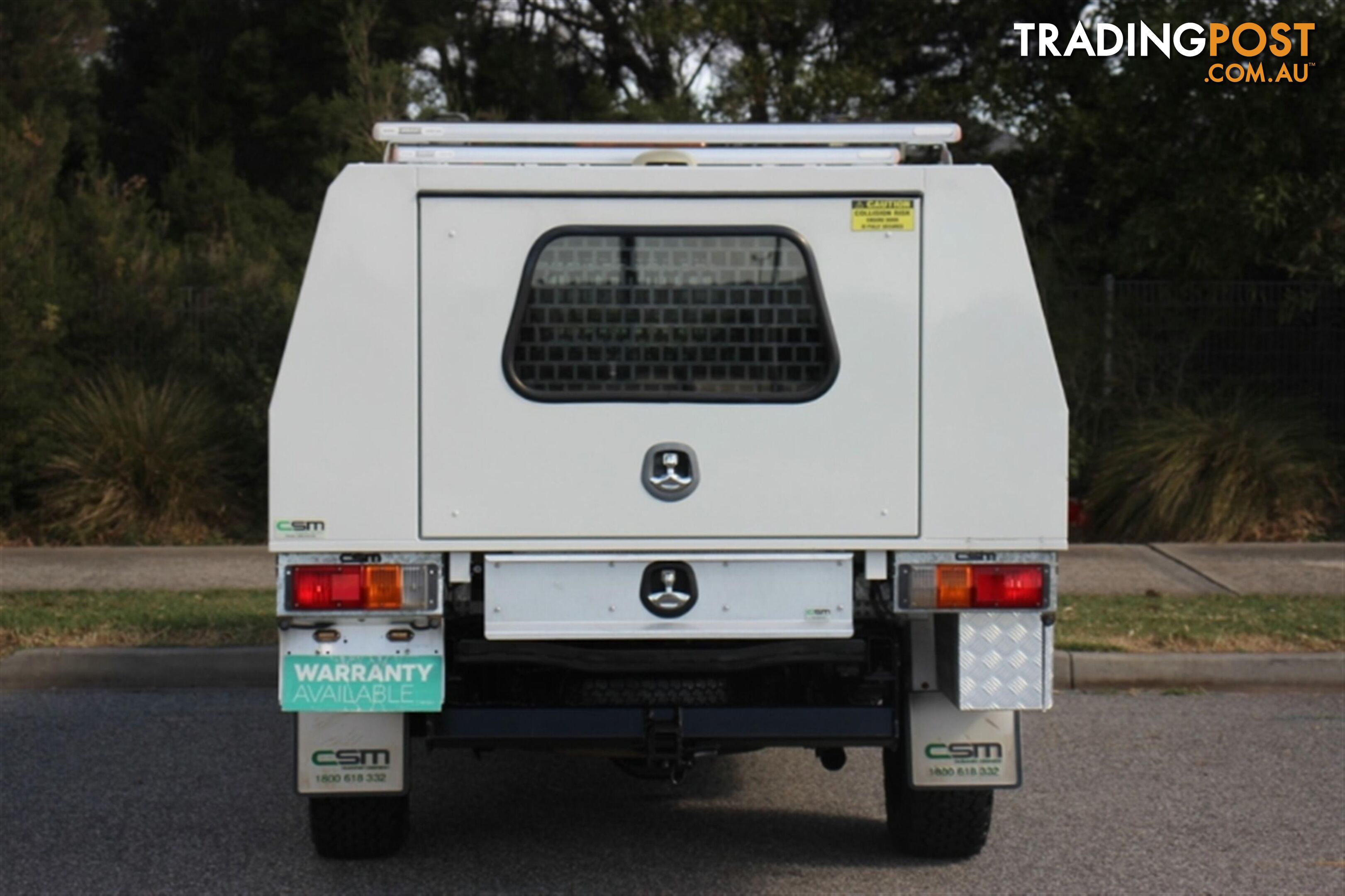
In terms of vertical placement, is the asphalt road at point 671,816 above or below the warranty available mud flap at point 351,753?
below

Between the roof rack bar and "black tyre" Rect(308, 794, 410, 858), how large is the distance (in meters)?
2.07

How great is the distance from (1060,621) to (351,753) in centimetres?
515

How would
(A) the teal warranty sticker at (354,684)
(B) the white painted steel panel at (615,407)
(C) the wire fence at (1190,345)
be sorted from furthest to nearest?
(C) the wire fence at (1190,345)
(A) the teal warranty sticker at (354,684)
(B) the white painted steel panel at (615,407)

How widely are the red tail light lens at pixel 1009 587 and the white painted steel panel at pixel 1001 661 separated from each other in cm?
4

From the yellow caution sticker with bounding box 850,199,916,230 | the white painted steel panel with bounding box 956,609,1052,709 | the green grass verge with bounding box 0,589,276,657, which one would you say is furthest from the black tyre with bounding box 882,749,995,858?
the green grass verge with bounding box 0,589,276,657

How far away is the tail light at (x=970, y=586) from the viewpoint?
462cm

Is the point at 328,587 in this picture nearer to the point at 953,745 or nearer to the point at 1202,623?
the point at 953,745

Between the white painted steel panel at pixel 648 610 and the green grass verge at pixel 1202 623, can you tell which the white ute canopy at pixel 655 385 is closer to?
the white painted steel panel at pixel 648 610

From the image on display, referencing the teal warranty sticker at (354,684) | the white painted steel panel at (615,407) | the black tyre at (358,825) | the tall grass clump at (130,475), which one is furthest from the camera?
the tall grass clump at (130,475)

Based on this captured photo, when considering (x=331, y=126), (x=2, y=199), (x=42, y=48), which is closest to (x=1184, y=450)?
(x=331, y=126)

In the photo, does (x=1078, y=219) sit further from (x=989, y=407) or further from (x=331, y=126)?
(x=989, y=407)

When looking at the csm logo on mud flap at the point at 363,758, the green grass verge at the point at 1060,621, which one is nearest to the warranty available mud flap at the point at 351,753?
the csm logo on mud flap at the point at 363,758

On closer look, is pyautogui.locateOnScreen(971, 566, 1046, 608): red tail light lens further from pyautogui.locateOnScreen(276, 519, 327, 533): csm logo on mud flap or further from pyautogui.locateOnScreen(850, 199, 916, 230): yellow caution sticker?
pyautogui.locateOnScreen(276, 519, 327, 533): csm logo on mud flap

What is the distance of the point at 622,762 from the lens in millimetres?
5266
